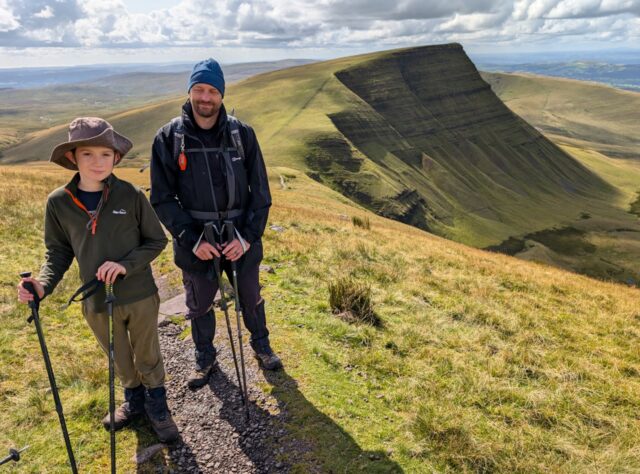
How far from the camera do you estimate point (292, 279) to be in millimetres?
11359

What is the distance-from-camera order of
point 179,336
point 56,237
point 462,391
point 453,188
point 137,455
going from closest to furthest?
point 56,237, point 137,455, point 462,391, point 179,336, point 453,188

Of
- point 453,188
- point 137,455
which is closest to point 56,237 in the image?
point 137,455

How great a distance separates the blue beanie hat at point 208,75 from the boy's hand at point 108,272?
2.56 metres

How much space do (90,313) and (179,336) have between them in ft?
10.9

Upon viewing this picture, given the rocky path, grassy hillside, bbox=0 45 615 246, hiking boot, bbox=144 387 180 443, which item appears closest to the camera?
the rocky path

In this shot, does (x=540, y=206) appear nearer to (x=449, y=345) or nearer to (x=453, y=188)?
(x=453, y=188)

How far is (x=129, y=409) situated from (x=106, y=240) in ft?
8.80

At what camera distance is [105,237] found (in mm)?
4973

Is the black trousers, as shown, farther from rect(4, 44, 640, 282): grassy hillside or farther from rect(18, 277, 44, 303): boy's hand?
rect(4, 44, 640, 282): grassy hillside

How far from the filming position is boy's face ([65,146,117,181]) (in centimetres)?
462

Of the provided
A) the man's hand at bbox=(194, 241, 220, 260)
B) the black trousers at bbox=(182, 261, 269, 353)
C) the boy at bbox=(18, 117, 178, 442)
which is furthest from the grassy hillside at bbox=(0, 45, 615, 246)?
the boy at bbox=(18, 117, 178, 442)

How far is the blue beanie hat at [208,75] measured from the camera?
548cm

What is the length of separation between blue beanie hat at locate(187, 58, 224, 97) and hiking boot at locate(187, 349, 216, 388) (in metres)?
4.33

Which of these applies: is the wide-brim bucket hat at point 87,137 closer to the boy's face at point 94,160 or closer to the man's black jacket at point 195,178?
the boy's face at point 94,160
